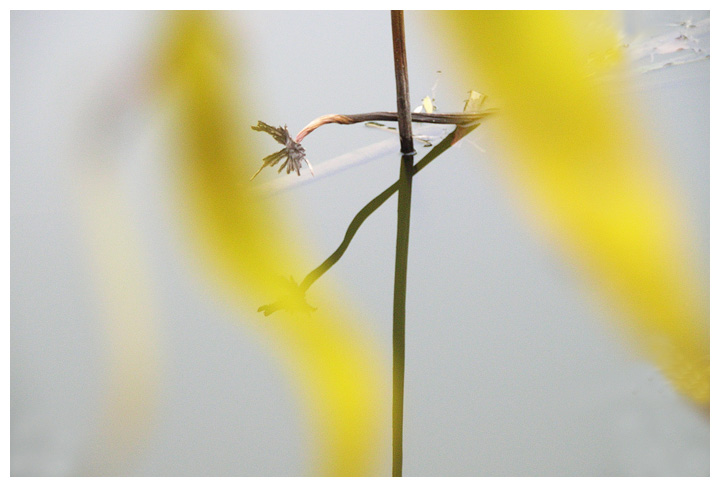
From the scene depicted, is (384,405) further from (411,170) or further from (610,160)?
(610,160)

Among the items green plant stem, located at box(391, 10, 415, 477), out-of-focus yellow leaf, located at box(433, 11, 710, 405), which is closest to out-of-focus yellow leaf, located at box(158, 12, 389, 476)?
green plant stem, located at box(391, 10, 415, 477)

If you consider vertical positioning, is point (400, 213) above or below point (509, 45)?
below

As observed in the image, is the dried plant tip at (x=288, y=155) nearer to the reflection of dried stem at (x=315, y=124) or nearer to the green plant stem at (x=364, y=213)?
the reflection of dried stem at (x=315, y=124)

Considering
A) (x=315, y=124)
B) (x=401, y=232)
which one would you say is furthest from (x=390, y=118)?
(x=401, y=232)

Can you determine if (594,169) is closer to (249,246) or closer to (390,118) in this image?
(390,118)

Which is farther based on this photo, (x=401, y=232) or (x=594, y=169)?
(x=594, y=169)

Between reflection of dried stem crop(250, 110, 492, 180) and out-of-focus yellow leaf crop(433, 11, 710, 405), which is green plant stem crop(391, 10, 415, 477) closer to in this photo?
reflection of dried stem crop(250, 110, 492, 180)

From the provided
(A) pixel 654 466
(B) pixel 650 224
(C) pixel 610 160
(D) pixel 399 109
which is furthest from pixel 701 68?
(A) pixel 654 466
